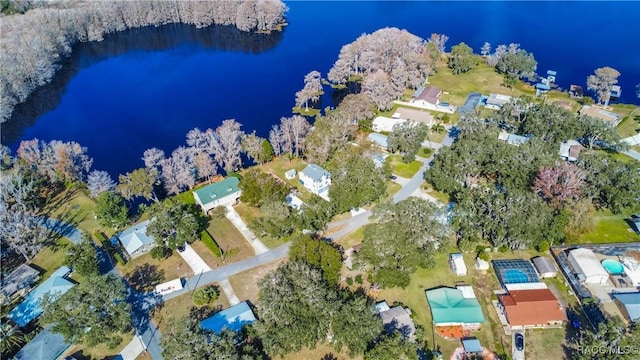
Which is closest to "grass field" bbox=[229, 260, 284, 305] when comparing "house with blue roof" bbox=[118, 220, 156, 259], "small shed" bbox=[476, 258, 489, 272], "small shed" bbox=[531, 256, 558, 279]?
"house with blue roof" bbox=[118, 220, 156, 259]

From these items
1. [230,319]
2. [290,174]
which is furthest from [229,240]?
[290,174]

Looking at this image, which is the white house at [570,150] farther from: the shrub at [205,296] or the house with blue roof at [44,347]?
the house with blue roof at [44,347]

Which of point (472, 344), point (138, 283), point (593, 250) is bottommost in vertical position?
point (138, 283)

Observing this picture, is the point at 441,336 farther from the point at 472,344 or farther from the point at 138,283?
the point at 138,283

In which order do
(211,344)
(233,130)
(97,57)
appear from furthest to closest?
(97,57)
(233,130)
(211,344)

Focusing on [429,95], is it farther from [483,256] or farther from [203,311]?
[203,311]

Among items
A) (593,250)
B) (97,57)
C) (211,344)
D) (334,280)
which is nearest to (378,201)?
(334,280)
